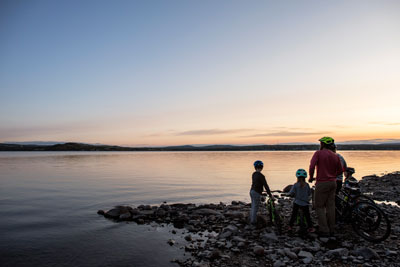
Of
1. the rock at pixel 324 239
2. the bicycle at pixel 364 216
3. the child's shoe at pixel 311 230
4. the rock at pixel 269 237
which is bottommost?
the rock at pixel 269 237

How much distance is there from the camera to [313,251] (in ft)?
26.8

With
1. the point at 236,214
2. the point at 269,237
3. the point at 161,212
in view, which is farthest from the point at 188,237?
the point at 161,212

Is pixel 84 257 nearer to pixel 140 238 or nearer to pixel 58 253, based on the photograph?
pixel 58 253

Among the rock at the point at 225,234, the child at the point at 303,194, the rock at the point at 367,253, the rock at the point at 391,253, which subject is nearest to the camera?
the rock at the point at 367,253

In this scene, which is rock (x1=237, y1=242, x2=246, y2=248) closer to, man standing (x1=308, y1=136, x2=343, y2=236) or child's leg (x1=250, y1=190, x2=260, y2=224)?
child's leg (x1=250, y1=190, x2=260, y2=224)

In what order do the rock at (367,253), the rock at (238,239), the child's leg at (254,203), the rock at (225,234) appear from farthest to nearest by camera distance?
the child's leg at (254,203)
the rock at (225,234)
the rock at (238,239)
the rock at (367,253)

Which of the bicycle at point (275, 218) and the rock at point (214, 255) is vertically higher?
the bicycle at point (275, 218)

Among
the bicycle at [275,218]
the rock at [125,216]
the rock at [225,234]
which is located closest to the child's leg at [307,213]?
the bicycle at [275,218]

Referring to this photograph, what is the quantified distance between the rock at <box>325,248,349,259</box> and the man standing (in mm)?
1339

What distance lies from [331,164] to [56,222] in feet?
46.2

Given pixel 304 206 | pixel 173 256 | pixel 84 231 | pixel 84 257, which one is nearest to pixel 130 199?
pixel 84 231

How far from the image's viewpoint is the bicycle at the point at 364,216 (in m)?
8.93

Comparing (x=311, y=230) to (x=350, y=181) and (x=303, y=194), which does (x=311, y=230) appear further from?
(x=350, y=181)

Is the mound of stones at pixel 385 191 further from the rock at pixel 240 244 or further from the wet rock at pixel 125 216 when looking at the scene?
the wet rock at pixel 125 216
